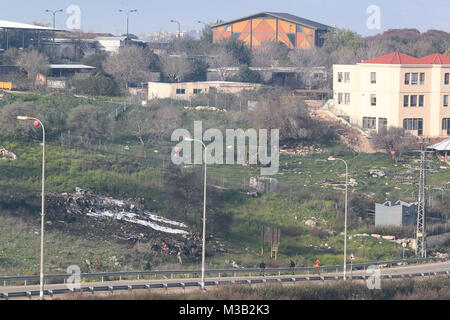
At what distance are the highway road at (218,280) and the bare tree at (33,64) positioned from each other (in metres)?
49.4

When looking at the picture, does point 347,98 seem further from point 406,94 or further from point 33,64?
point 33,64

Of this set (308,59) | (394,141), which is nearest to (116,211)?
(394,141)

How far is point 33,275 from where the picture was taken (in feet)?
122

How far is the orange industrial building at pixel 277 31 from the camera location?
127812 millimetres

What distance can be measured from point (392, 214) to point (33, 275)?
23564 millimetres

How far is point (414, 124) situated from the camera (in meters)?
75.7

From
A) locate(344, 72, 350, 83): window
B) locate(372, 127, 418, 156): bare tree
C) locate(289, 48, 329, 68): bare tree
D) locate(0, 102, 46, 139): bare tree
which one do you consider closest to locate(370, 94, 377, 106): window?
locate(344, 72, 350, 83): window

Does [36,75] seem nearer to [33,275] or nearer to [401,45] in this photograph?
[33,275]

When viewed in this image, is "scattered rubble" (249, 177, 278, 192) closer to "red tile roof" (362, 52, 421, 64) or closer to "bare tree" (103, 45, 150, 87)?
"red tile roof" (362, 52, 421, 64)

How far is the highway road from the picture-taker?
35403 mm

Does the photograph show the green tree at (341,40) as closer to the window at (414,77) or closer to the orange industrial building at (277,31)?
the orange industrial building at (277,31)

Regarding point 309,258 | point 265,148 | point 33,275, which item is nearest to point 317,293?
point 309,258

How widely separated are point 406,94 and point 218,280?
4133 cm

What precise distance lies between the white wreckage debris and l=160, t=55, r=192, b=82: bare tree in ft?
146
